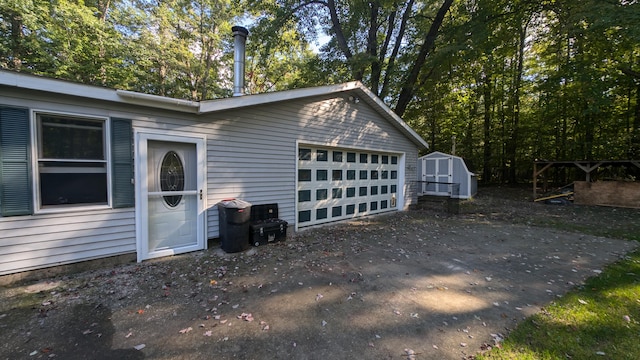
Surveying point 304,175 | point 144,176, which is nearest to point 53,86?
point 144,176

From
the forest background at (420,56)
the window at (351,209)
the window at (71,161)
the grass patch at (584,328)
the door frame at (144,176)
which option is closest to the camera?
the grass patch at (584,328)

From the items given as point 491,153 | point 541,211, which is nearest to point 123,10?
point 541,211

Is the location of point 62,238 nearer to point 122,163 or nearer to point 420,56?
point 122,163

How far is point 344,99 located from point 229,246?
517 cm

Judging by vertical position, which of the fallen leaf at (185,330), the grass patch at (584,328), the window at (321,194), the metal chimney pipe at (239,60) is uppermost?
the metal chimney pipe at (239,60)

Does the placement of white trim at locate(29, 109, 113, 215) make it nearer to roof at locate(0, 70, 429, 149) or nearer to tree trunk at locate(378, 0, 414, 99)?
roof at locate(0, 70, 429, 149)

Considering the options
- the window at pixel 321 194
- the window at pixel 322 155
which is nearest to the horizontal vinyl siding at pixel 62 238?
the window at pixel 321 194

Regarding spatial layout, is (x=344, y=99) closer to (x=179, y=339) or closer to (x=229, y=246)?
(x=229, y=246)

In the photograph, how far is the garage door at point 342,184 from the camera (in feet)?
22.2

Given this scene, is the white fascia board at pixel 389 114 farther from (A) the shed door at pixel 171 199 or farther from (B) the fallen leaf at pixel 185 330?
(B) the fallen leaf at pixel 185 330

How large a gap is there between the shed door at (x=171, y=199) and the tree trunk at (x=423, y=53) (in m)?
10.7

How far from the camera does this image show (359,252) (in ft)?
16.5

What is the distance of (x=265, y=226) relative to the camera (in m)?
5.28

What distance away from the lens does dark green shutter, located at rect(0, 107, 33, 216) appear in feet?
10.8
